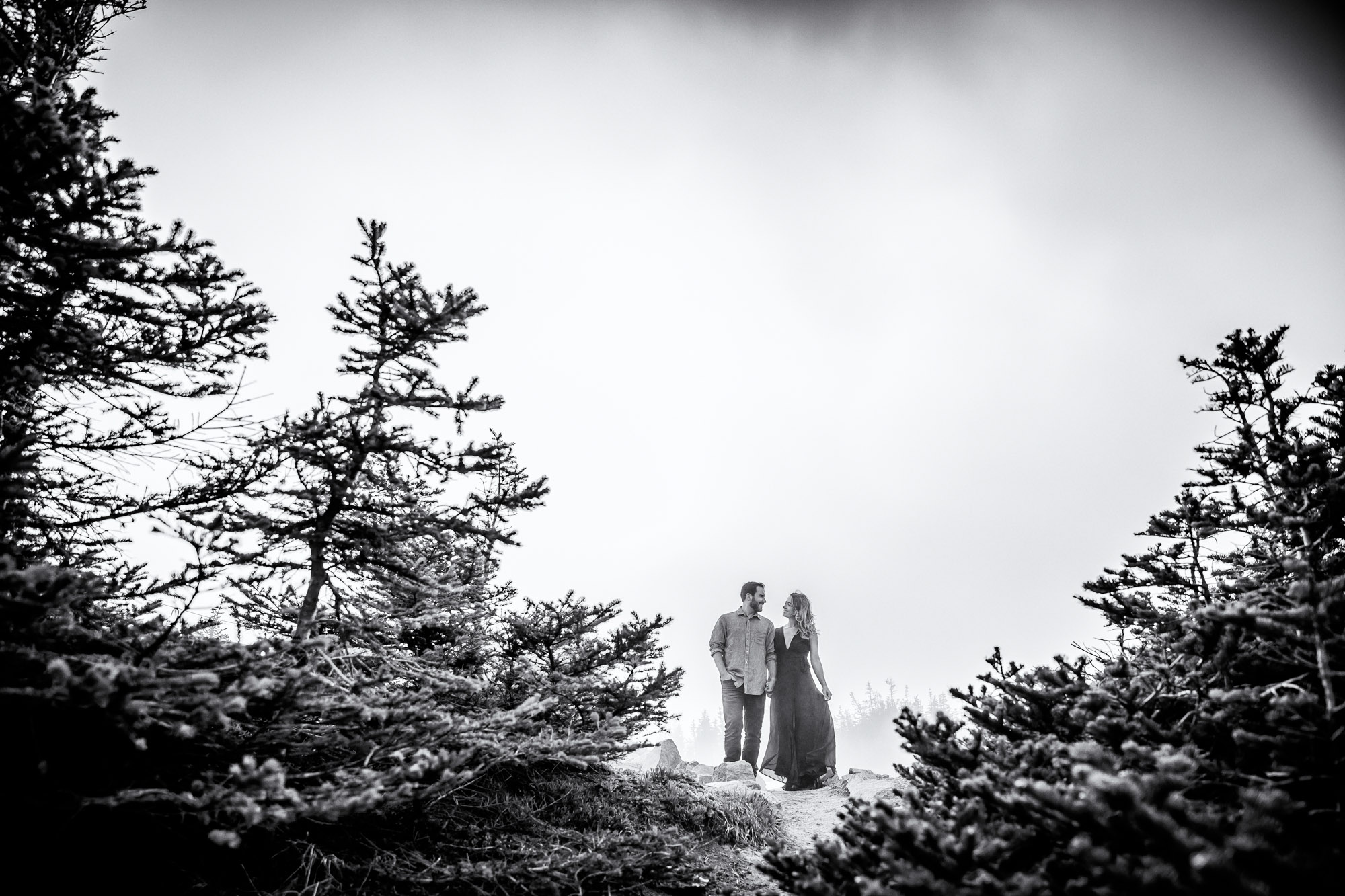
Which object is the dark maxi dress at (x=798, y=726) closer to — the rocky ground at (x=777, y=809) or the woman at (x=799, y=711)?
the woman at (x=799, y=711)

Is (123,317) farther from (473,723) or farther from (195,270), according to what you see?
(473,723)

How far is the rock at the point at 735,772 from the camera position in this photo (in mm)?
9613

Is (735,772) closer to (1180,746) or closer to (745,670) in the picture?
(745,670)

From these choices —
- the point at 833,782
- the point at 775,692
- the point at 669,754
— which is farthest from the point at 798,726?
the point at 669,754

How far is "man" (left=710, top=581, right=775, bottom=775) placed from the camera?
10.4 metres

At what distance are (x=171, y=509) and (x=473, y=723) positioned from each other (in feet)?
9.88

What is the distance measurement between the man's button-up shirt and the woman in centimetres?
41

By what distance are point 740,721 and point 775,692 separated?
0.89 m

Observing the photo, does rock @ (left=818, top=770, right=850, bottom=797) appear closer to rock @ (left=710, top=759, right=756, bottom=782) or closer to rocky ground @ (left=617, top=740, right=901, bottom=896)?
rocky ground @ (left=617, top=740, right=901, bottom=896)

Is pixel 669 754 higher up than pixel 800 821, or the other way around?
pixel 669 754

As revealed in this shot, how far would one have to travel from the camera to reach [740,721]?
413 inches

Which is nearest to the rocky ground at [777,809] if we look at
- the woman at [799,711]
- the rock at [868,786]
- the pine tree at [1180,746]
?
the rock at [868,786]

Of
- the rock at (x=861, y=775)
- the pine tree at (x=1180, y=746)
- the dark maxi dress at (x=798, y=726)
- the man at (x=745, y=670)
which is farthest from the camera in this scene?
the rock at (x=861, y=775)

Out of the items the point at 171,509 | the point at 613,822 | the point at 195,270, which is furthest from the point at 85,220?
the point at 613,822
